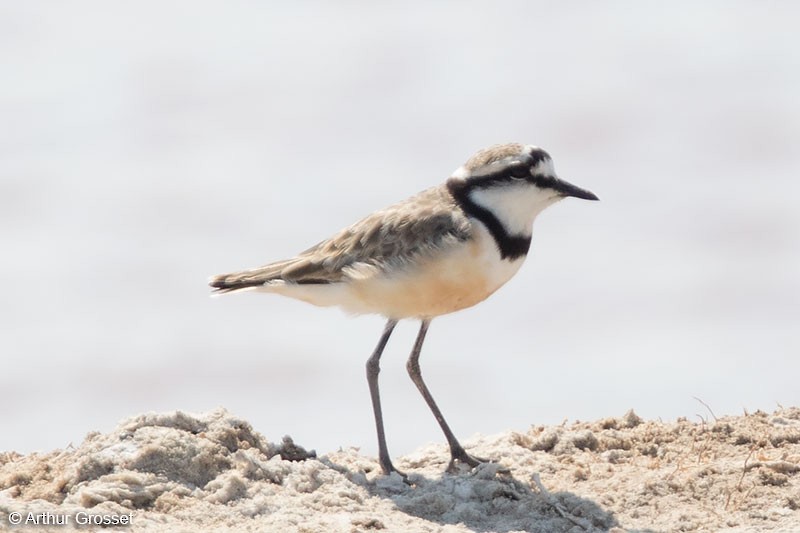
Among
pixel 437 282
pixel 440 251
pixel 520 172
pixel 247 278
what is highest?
pixel 520 172

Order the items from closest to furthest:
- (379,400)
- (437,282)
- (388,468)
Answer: (388,468) < (437,282) < (379,400)

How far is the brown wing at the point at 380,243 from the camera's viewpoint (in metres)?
7.81

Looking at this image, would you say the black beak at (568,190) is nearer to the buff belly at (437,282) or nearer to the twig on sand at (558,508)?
the buff belly at (437,282)

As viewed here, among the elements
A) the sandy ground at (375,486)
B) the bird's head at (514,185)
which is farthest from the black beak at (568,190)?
the sandy ground at (375,486)

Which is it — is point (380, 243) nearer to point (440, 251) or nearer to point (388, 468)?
point (440, 251)

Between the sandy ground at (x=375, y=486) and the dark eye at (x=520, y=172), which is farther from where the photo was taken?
the dark eye at (x=520, y=172)

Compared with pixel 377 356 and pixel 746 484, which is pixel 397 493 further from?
pixel 746 484

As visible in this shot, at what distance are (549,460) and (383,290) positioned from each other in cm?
134

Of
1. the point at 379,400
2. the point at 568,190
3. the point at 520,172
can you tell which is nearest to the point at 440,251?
the point at 520,172

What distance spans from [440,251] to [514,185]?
61 centimetres

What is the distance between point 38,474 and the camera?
6820 millimetres

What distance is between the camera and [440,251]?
304 inches

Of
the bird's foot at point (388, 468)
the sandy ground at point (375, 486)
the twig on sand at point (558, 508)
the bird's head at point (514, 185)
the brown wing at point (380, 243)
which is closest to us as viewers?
the sandy ground at point (375, 486)

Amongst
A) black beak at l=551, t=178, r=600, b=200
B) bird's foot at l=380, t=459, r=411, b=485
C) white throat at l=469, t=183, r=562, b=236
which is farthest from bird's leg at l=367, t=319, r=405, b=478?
black beak at l=551, t=178, r=600, b=200
